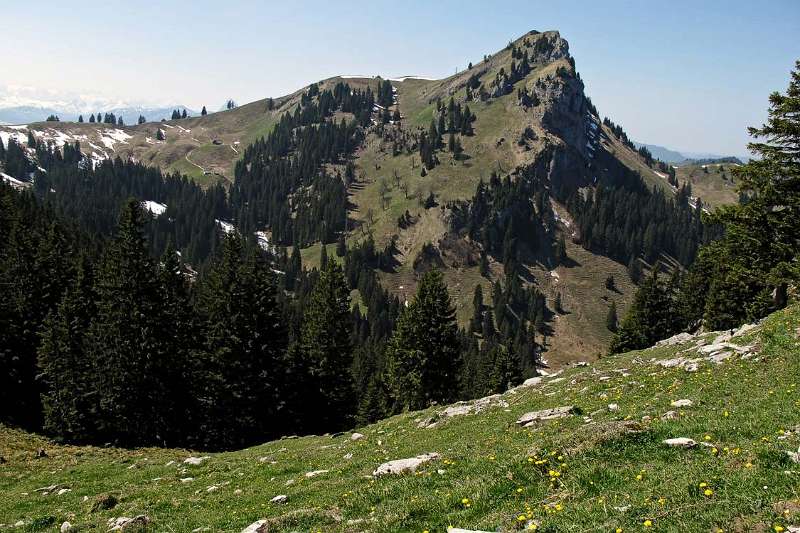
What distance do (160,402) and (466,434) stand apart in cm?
2860

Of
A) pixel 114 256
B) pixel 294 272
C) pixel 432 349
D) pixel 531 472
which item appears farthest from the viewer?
pixel 294 272

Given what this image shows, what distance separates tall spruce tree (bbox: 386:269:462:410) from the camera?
47.5 meters

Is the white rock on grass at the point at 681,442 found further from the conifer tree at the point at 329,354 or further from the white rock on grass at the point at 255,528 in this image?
the conifer tree at the point at 329,354

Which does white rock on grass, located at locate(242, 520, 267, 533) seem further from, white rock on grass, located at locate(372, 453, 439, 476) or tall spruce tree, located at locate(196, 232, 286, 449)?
tall spruce tree, located at locate(196, 232, 286, 449)

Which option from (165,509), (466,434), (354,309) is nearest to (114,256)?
(165,509)

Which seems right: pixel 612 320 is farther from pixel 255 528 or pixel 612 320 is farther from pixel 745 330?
pixel 255 528

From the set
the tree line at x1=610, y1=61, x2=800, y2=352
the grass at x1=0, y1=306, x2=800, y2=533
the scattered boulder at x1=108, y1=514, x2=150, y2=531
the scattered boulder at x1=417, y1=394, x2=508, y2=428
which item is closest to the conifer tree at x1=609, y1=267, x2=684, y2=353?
the tree line at x1=610, y1=61, x2=800, y2=352

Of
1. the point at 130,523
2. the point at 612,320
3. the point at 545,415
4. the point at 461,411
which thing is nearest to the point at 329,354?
the point at 461,411

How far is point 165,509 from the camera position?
15.3 m

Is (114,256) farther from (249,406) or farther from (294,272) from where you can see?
(294,272)

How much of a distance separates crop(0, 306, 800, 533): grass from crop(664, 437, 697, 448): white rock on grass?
1.04 ft

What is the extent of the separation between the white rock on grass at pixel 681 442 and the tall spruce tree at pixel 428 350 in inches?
1414

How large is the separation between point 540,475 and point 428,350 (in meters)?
37.0

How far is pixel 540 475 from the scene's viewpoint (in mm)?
10578
